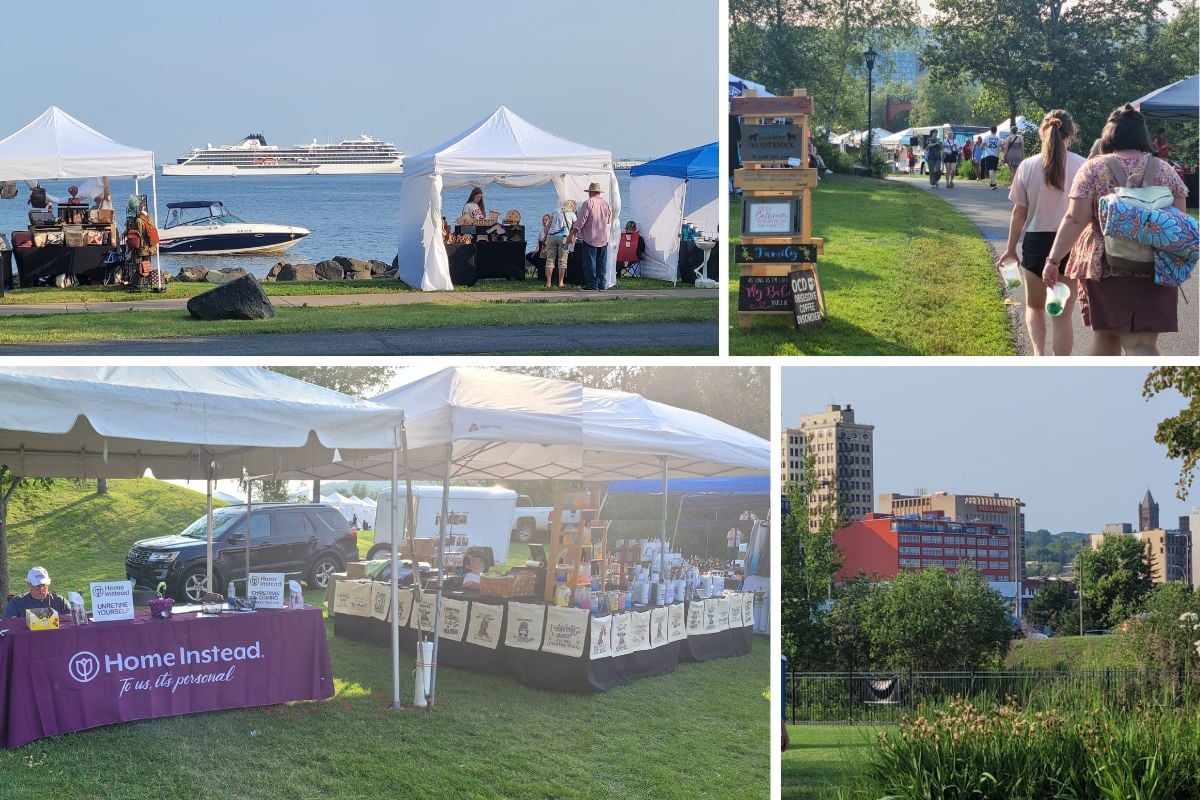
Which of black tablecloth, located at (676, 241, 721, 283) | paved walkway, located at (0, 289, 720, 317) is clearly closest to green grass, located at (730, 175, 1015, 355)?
paved walkway, located at (0, 289, 720, 317)

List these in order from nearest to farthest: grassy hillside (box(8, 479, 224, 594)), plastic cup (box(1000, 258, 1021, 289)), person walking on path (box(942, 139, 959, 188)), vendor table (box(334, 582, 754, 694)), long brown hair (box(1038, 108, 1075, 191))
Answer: long brown hair (box(1038, 108, 1075, 191)) → plastic cup (box(1000, 258, 1021, 289)) → vendor table (box(334, 582, 754, 694)) → person walking on path (box(942, 139, 959, 188)) → grassy hillside (box(8, 479, 224, 594))

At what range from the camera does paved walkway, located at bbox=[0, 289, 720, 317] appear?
11.7 metres

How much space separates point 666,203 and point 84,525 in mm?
8358

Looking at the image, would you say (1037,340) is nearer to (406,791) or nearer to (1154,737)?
(1154,737)

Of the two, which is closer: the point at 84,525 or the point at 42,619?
the point at 42,619

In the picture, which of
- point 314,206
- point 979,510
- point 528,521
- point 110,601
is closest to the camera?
point 110,601

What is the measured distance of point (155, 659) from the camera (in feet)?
21.9

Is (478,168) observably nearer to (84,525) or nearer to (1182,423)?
(84,525)

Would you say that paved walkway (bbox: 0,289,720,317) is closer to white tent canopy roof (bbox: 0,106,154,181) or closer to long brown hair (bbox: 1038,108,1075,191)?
white tent canopy roof (bbox: 0,106,154,181)

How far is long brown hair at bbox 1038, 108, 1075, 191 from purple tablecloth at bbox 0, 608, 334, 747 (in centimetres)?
484

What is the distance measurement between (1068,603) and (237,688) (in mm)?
4906

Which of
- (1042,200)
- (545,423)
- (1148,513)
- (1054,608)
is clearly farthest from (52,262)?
(1148,513)

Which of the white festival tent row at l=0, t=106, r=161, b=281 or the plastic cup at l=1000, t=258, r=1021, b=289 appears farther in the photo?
the white festival tent row at l=0, t=106, r=161, b=281

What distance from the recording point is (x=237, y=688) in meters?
6.96
